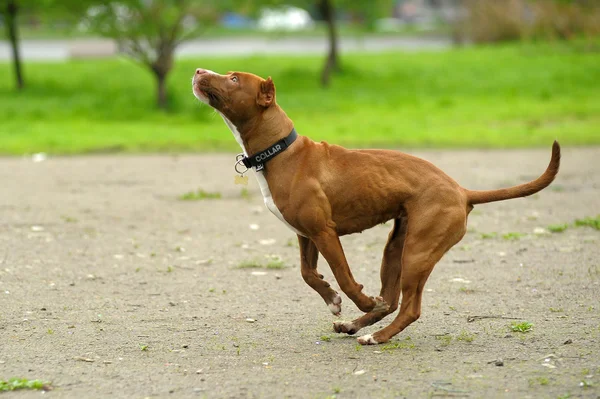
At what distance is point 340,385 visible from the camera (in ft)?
18.5

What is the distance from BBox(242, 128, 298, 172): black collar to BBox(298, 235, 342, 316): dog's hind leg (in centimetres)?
64

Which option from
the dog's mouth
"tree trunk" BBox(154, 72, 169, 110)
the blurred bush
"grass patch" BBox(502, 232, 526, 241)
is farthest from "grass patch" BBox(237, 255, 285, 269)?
the blurred bush

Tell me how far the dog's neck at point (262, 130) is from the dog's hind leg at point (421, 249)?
1040 millimetres

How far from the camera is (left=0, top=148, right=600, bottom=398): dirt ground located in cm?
578

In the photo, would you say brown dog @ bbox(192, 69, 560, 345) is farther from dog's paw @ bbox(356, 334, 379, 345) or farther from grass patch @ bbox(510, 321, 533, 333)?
grass patch @ bbox(510, 321, 533, 333)

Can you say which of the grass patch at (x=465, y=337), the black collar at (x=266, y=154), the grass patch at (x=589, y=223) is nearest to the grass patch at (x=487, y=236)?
the grass patch at (x=589, y=223)

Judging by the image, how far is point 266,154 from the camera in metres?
6.62

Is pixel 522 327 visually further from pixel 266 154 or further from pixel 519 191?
pixel 266 154

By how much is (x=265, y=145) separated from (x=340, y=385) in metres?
1.75

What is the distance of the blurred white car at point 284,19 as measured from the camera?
957 inches

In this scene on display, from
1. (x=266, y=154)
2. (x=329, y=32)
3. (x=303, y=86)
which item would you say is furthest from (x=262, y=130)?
(x=329, y=32)

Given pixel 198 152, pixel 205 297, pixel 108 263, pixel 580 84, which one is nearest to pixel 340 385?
pixel 205 297

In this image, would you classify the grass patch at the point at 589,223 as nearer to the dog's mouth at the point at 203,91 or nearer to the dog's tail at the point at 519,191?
the dog's tail at the point at 519,191

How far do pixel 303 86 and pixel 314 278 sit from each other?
56.9ft
